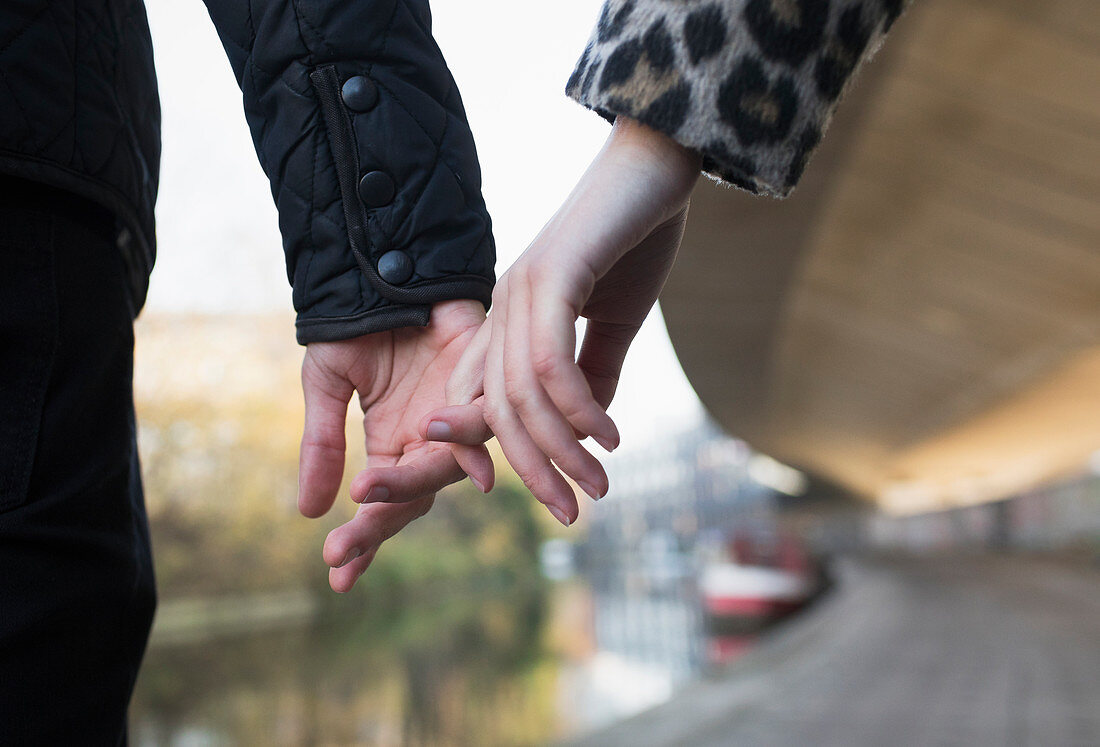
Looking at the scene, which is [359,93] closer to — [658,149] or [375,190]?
[375,190]

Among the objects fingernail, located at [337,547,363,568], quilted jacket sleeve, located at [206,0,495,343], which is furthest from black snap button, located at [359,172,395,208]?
fingernail, located at [337,547,363,568]

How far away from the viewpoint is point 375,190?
1187 mm

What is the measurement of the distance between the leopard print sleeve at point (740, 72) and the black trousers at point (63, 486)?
1.90 feet

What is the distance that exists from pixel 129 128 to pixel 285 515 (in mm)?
22120

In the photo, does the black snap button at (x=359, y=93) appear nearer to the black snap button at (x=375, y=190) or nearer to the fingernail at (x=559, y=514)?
the black snap button at (x=375, y=190)

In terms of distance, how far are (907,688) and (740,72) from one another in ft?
15.1

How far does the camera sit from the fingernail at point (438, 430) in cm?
93

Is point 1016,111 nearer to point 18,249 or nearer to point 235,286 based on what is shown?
point 18,249

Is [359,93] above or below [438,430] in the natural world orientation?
above

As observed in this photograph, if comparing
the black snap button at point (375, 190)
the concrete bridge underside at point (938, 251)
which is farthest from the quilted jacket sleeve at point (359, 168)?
the concrete bridge underside at point (938, 251)

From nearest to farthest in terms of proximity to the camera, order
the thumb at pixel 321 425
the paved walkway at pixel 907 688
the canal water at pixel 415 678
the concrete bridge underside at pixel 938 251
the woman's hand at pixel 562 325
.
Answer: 1. the woman's hand at pixel 562 325
2. the thumb at pixel 321 425
3. the paved walkway at pixel 907 688
4. the concrete bridge underside at pixel 938 251
5. the canal water at pixel 415 678

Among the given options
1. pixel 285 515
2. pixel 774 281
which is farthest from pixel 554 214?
pixel 285 515

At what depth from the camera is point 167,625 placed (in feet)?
58.7

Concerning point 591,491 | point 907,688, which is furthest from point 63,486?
point 907,688
